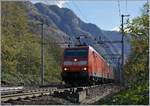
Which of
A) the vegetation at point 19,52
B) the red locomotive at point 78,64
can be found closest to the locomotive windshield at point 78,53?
the red locomotive at point 78,64

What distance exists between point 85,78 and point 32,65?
39210 millimetres

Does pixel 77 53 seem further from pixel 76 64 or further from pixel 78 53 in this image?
pixel 76 64

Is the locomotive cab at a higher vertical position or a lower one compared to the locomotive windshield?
lower

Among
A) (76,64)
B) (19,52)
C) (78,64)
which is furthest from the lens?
(19,52)

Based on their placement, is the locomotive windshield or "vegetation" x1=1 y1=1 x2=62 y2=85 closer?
the locomotive windshield

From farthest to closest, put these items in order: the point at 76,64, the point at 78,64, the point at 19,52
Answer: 1. the point at 19,52
2. the point at 78,64
3. the point at 76,64

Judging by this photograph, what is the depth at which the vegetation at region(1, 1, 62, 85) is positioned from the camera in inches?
2290

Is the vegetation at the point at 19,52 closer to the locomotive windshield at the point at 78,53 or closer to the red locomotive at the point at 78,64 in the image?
the red locomotive at the point at 78,64

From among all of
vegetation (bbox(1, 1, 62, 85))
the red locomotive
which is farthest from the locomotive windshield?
vegetation (bbox(1, 1, 62, 85))

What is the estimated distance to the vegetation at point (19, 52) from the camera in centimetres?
5816

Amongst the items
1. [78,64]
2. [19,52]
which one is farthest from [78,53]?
[19,52]

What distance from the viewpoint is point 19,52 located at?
66.1 meters

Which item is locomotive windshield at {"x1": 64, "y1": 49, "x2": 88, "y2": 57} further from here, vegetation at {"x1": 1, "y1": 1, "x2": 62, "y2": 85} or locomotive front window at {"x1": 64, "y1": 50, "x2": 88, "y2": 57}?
vegetation at {"x1": 1, "y1": 1, "x2": 62, "y2": 85}

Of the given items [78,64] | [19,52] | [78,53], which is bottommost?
[78,64]
